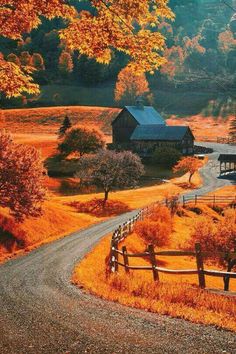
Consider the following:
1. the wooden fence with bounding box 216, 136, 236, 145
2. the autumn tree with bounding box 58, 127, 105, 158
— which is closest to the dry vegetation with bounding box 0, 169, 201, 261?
the autumn tree with bounding box 58, 127, 105, 158

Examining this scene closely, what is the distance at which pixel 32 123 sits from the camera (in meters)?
127

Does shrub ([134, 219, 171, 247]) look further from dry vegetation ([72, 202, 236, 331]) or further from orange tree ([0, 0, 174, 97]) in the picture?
orange tree ([0, 0, 174, 97])

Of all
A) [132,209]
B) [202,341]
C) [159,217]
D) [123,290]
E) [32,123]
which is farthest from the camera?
[32,123]

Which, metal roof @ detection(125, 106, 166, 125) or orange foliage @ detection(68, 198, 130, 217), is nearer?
orange foliage @ detection(68, 198, 130, 217)

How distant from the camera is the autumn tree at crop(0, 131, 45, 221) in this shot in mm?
34156

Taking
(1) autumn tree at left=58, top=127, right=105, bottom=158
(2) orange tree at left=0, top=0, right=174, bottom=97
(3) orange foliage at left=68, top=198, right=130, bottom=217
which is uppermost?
(2) orange tree at left=0, top=0, right=174, bottom=97

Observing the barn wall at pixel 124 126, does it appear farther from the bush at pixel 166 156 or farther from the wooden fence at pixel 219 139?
the wooden fence at pixel 219 139

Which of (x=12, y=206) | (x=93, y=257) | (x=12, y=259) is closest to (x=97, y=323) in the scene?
(x=93, y=257)

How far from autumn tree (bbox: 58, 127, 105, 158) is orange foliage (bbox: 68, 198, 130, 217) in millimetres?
29638

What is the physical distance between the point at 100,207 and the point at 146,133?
47156mm

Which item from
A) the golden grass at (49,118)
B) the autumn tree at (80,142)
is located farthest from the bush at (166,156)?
the golden grass at (49,118)

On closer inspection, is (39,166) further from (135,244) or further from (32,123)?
(32,123)

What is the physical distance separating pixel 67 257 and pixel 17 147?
Answer: 13.8 meters

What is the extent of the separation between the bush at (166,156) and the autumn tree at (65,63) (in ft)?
337
